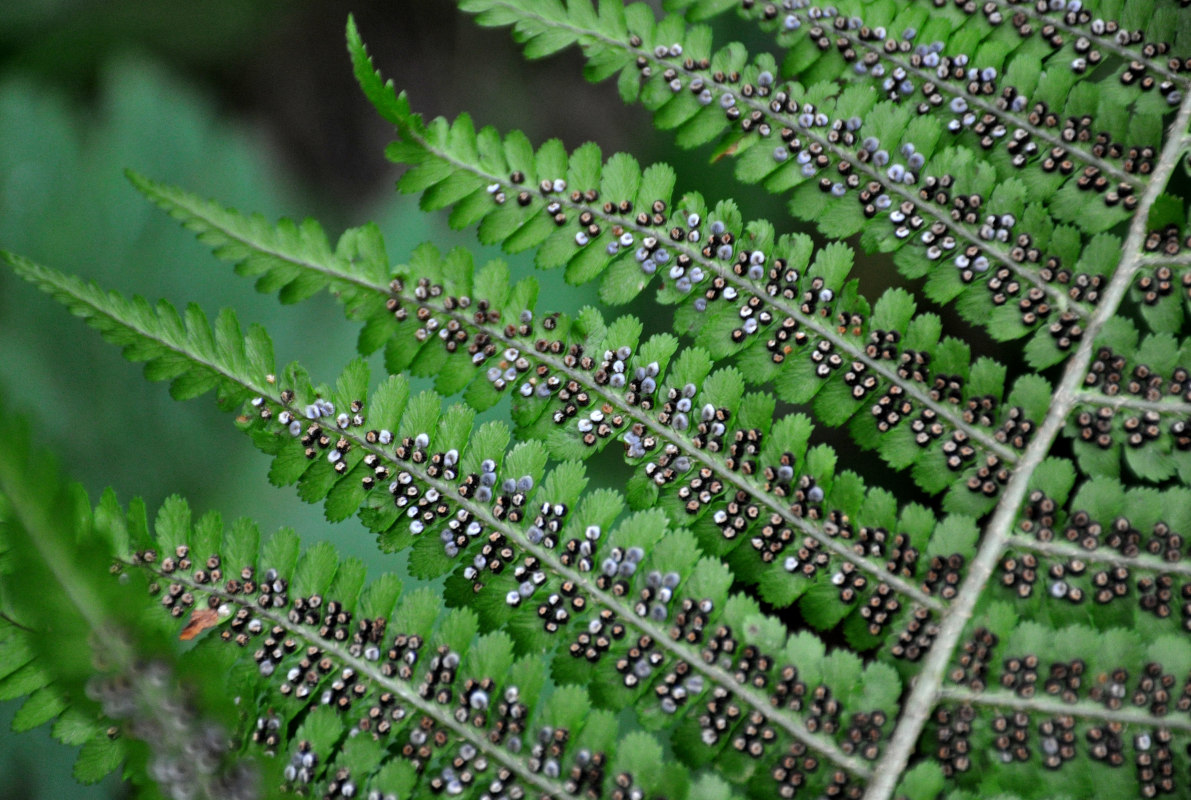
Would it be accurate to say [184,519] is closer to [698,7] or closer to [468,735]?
[468,735]

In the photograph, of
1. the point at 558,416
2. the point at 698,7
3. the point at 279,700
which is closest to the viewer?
the point at 279,700

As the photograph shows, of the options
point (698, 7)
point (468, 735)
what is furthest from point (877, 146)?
point (468, 735)

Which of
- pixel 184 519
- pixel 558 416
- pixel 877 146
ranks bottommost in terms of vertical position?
pixel 184 519

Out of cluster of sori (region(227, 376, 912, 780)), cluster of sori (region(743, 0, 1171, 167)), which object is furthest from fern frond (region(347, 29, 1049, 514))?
cluster of sori (region(743, 0, 1171, 167))

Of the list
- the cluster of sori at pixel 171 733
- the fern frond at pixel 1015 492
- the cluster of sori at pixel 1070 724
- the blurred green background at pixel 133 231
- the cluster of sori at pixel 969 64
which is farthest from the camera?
the blurred green background at pixel 133 231

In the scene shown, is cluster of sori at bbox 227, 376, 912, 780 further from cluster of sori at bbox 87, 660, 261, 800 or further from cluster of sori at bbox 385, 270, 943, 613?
cluster of sori at bbox 87, 660, 261, 800

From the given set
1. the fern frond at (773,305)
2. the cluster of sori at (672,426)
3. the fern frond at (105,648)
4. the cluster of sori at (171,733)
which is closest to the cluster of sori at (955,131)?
the fern frond at (773,305)

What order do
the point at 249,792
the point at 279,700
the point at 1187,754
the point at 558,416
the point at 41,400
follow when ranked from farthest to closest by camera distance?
the point at 41,400 → the point at 558,416 → the point at 279,700 → the point at 1187,754 → the point at 249,792

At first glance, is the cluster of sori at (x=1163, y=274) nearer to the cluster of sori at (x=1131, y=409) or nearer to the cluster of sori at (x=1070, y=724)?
the cluster of sori at (x=1131, y=409)
